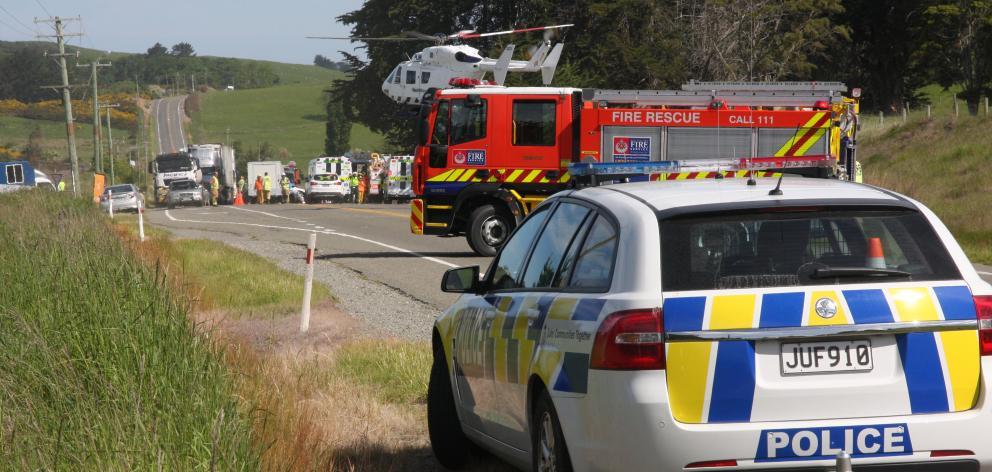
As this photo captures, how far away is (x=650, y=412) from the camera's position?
15.1ft

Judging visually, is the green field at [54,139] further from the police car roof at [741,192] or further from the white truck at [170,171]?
the police car roof at [741,192]

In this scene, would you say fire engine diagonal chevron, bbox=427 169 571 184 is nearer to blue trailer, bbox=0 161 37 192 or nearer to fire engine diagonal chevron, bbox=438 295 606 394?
fire engine diagonal chevron, bbox=438 295 606 394

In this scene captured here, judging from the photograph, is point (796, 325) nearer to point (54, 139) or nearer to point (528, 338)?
point (528, 338)

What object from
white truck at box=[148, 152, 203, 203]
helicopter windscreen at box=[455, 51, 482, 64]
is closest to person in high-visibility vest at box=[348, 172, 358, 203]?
white truck at box=[148, 152, 203, 203]

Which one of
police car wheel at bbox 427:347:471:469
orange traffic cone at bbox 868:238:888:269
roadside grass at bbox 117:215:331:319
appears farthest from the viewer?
roadside grass at bbox 117:215:331:319

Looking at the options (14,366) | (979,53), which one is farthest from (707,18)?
(14,366)

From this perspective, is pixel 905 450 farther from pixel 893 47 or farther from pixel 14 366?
pixel 893 47

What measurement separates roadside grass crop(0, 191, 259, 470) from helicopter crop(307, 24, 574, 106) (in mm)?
23472

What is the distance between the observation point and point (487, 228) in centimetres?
2281

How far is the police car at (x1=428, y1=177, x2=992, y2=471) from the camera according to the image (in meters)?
4.62

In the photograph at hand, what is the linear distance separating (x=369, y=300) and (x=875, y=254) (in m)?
12.2

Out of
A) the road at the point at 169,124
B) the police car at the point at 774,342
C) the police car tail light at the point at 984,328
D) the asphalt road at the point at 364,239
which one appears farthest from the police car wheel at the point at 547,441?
the road at the point at 169,124

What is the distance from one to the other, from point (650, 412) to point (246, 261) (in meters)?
17.7

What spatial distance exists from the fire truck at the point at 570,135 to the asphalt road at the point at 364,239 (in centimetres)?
108
